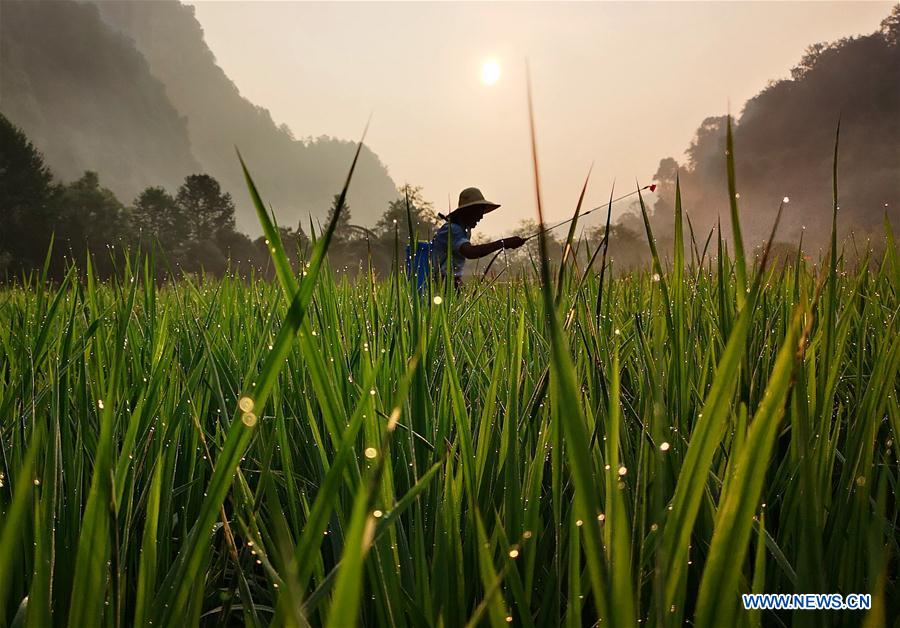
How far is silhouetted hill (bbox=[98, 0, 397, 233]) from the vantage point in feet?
370

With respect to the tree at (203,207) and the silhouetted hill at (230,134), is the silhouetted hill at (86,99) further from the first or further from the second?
the tree at (203,207)

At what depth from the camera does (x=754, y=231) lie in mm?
34469

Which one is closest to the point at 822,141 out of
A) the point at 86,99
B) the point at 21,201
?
the point at 21,201

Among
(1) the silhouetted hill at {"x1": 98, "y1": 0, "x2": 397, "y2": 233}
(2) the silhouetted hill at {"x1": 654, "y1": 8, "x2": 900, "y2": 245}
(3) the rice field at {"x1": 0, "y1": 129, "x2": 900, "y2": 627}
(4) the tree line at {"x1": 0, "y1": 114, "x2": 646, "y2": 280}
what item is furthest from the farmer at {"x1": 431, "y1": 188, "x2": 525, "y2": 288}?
(1) the silhouetted hill at {"x1": 98, "y1": 0, "x2": 397, "y2": 233}

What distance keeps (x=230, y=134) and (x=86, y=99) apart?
34162 mm

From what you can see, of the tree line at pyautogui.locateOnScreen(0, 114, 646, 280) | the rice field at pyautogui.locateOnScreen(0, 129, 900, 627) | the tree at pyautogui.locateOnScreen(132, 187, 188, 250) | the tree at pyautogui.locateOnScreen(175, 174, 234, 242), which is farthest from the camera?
the tree at pyautogui.locateOnScreen(175, 174, 234, 242)

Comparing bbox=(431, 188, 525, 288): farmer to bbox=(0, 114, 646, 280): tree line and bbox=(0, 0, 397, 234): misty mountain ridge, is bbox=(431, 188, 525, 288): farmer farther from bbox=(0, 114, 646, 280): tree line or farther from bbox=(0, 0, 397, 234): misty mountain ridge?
bbox=(0, 0, 397, 234): misty mountain ridge

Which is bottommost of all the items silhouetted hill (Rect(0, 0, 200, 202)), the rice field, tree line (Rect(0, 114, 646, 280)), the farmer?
the rice field

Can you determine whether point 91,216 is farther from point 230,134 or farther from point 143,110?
point 230,134

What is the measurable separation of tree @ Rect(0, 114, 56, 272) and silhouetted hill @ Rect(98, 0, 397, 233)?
76845mm

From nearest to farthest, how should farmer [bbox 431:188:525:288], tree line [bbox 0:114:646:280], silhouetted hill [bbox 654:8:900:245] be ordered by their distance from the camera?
farmer [bbox 431:188:525:288], tree line [bbox 0:114:646:280], silhouetted hill [bbox 654:8:900:245]

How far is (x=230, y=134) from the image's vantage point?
118 metres

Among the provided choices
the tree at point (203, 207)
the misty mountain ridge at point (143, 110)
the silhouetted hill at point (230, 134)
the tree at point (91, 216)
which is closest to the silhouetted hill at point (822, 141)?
the tree at point (203, 207)

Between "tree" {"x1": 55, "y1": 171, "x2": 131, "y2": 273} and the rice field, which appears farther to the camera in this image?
"tree" {"x1": 55, "y1": 171, "x2": 131, "y2": 273}
